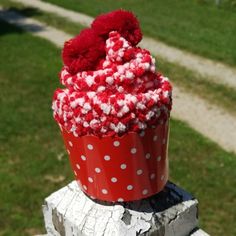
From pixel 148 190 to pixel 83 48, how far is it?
0.63 metres

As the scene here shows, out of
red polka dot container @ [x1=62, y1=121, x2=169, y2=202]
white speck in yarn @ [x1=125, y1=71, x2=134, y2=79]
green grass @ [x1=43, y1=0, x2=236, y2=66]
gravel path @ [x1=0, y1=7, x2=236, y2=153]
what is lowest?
gravel path @ [x1=0, y1=7, x2=236, y2=153]

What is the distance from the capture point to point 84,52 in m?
1.92

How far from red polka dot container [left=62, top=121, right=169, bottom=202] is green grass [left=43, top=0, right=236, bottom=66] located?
A: 6967mm

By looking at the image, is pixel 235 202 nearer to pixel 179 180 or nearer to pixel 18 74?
pixel 179 180

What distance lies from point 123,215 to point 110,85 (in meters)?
0.53

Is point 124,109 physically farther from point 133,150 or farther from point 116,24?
point 116,24

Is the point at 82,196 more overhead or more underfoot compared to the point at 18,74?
more overhead

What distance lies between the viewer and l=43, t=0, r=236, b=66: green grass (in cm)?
957

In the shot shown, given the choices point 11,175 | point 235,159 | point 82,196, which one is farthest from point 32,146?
point 82,196

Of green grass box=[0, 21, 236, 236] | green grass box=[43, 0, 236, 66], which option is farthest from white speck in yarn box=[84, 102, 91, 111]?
green grass box=[43, 0, 236, 66]

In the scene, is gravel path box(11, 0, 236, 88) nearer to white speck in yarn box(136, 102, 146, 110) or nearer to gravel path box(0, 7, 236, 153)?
gravel path box(0, 7, 236, 153)

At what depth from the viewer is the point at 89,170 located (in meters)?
2.04

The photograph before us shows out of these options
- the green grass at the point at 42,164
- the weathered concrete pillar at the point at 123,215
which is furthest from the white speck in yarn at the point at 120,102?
the green grass at the point at 42,164

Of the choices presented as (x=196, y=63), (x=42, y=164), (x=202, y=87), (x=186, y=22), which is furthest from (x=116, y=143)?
(x=186, y=22)
